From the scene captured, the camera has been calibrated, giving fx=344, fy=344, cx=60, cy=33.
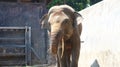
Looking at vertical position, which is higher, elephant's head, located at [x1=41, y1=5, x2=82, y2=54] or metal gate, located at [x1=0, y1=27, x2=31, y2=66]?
elephant's head, located at [x1=41, y1=5, x2=82, y2=54]

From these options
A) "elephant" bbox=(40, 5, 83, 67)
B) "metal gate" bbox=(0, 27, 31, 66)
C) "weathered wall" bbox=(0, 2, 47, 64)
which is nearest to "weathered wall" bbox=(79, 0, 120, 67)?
"elephant" bbox=(40, 5, 83, 67)

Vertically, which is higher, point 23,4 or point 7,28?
point 23,4

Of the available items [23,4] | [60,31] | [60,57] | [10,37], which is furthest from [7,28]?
[60,31]

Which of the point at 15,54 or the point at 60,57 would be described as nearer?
the point at 60,57

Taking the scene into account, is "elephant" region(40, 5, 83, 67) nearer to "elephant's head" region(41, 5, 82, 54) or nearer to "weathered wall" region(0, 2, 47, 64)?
"elephant's head" region(41, 5, 82, 54)

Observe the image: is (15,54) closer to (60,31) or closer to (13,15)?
(13,15)

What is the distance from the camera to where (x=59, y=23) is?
6.06 meters

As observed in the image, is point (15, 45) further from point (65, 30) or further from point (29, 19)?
point (65, 30)

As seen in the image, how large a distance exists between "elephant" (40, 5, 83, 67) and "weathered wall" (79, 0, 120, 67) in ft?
2.19

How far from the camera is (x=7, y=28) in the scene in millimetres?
15844

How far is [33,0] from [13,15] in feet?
4.74

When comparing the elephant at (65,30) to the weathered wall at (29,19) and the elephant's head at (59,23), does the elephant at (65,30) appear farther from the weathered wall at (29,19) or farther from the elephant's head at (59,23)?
the weathered wall at (29,19)

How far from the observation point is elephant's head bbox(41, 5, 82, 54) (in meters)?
5.70

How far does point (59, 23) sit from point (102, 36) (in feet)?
5.56
